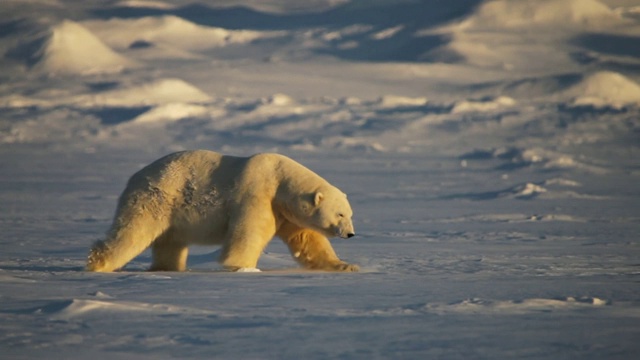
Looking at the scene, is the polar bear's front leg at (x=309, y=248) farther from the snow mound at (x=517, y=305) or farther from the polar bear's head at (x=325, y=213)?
the snow mound at (x=517, y=305)

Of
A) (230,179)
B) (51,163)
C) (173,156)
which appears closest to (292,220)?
(230,179)

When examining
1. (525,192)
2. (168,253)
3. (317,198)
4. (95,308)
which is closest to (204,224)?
(168,253)

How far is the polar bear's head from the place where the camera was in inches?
363

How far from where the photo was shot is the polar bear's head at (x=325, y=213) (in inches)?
363

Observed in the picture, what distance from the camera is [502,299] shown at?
22.9 ft

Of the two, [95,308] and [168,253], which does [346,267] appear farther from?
[95,308]

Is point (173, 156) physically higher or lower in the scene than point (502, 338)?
higher

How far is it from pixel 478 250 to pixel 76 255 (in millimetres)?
4926

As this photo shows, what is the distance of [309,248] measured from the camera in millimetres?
9773

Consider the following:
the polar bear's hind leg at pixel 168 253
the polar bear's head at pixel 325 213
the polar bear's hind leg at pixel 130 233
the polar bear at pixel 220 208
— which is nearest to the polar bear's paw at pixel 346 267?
the polar bear at pixel 220 208

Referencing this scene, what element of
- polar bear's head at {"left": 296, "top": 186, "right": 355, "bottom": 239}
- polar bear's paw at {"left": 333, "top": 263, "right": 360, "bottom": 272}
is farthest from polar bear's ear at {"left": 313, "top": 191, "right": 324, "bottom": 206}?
polar bear's paw at {"left": 333, "top": 263, "right": 360, "bottom": 272}

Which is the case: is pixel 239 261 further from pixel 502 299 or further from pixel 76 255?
pixel 76 255

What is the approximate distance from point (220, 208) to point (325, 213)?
0.93 metres

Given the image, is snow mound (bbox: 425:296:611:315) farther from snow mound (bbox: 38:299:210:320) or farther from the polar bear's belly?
the polar bear's belly
